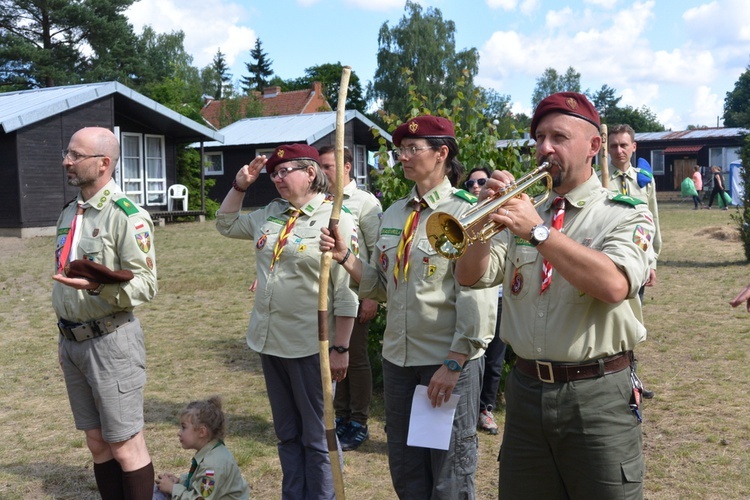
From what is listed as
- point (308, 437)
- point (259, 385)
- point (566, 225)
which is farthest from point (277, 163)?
point (259, 385)

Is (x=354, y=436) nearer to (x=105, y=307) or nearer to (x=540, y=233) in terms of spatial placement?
(x=105, y=307)

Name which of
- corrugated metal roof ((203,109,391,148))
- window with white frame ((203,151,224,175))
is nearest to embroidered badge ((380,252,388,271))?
corrugated metal roof ((203,109,391,148))

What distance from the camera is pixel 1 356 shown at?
27.2 ft

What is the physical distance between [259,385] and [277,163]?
11.3 ft

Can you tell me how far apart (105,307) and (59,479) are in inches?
75.1

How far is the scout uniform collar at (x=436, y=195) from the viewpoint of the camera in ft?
12.3

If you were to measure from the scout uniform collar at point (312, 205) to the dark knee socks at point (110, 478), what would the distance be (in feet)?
5.88

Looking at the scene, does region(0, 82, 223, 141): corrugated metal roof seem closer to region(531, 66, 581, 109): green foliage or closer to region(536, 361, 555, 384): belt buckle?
region(536, 361, 555, 384): belt buckle

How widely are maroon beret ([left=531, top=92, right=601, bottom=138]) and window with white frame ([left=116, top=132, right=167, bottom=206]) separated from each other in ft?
71.1

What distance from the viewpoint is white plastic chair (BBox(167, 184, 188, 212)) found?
25.0 m

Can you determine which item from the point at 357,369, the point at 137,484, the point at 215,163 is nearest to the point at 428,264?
the point at 137,484

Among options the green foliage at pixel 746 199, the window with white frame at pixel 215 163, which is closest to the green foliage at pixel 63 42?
the window with white frame at pixel 215 163

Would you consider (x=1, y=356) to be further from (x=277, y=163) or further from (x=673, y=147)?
(x=673, y=147)

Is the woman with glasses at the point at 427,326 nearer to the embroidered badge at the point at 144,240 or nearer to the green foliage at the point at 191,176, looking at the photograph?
the embroidered badge at the point at 144,240
